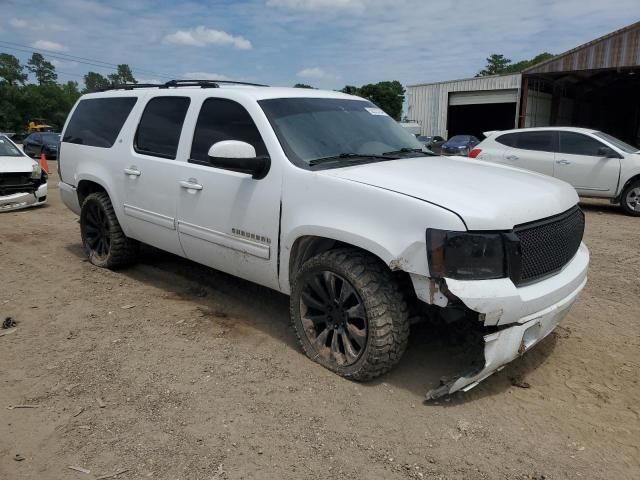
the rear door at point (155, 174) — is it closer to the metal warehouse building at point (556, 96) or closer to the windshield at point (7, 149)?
the windshield at point (7, 149)

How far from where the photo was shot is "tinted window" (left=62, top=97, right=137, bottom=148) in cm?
543

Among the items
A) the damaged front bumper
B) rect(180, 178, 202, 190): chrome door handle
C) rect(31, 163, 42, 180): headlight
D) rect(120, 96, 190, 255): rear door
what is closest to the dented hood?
rect(180, 178, 202, 190): chrome door handle

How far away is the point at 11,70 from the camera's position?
84.9 meters

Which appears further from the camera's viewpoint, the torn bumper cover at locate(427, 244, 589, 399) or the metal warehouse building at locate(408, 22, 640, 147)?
the metal warehouse building at locate(408, 22, 640, 147)

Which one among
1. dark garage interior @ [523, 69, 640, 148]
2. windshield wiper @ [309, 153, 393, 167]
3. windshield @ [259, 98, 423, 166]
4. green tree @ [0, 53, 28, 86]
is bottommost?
windshield wiper @ [309, 153, 393, 167]

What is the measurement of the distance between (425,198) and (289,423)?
1.51 m

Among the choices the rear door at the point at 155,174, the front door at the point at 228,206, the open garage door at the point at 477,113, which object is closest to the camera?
the front door at the point at 228,206

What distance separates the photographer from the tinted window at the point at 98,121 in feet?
17.8

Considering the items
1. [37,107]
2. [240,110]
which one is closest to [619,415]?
[240,110]

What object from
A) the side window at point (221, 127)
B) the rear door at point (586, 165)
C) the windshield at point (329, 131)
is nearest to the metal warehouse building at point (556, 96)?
the rear door at point (586, 165)

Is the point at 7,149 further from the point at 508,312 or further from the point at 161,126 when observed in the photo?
the point at 508,312

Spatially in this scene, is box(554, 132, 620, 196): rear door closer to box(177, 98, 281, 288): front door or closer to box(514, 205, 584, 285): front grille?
box(514, 205, 584, 285): front grille

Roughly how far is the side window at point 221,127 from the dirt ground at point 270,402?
146 cm

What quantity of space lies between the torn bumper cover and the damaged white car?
32.3ft
